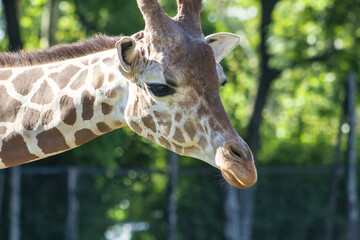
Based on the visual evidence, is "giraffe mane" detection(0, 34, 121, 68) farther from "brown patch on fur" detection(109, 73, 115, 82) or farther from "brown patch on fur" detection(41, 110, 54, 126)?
"brown patch on fur" detection(41, 110, 54, 126)

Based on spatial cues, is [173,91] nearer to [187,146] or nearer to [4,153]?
[187,146]

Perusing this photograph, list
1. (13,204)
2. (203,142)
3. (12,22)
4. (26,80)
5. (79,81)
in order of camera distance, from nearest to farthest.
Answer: (203,142) < (79,81) < (26,80) < (13,204) < (12,22)

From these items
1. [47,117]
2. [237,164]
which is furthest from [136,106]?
[237,164]

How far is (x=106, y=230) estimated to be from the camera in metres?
9.05

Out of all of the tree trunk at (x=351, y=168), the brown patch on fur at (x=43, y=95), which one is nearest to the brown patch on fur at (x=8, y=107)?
the brown patch on fur at (x=43, y=95)

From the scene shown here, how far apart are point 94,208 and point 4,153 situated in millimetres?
5974

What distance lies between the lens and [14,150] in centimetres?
325

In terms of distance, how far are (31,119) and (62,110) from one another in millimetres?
184

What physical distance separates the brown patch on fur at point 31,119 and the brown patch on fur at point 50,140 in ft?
0.23

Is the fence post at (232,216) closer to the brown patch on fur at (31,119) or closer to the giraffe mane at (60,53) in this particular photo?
the giraffe mane at (60,53)

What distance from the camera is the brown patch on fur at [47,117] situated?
10.5 ft

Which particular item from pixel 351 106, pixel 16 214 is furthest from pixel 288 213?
pixel 16 214

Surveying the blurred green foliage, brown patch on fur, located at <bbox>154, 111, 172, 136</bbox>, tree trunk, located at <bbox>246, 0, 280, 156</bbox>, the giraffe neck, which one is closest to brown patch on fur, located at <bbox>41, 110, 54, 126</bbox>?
the giraffe neck

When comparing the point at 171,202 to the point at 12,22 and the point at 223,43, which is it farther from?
the point at 223,43
